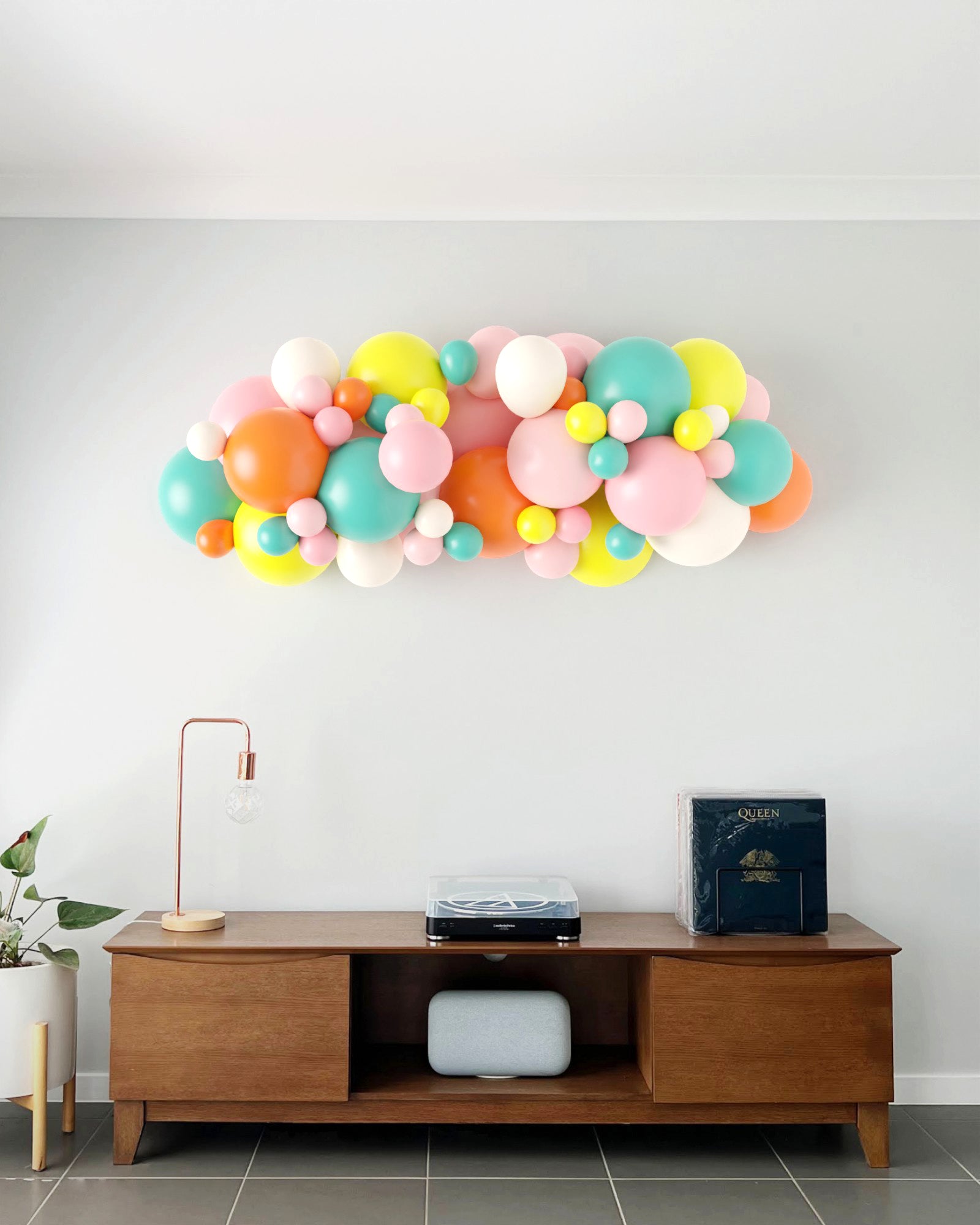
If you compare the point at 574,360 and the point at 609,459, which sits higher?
the point at 574,360

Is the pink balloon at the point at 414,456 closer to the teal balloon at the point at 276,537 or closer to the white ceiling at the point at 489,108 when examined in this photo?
the teal balloon at the point at 276,537

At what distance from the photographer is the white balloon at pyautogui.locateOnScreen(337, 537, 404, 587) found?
8.19 ft

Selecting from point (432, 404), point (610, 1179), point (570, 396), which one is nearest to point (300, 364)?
point (432, 404)

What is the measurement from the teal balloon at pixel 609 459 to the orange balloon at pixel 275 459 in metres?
0.63

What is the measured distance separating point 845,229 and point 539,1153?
252 centimetres

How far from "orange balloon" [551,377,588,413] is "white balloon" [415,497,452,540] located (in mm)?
359

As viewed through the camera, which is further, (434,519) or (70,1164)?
(434,519)

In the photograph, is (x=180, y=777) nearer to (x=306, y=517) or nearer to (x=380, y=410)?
(x=306, y=517)

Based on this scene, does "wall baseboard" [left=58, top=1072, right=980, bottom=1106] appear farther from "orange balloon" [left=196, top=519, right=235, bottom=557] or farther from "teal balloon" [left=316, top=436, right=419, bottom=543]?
"teal balloon" [left=316, top=436, right=419, bottom=543]

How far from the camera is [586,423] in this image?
2.35 meters

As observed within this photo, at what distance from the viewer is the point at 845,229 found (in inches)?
113

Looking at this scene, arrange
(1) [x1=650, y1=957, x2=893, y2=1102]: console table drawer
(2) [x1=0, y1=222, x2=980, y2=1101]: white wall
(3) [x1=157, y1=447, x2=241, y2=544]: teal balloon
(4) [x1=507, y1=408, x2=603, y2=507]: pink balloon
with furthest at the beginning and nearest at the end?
(2) [x1=0, y1=222, x2=980, y2=1101]: white wall, (3) [x1=157, y1=447, x2=241, y2=544]: teal balloon, (4) [x1=507, y1=408, x2=603, y2=507]: pink balloon, (1) [x1=650, y1=957, x2=893, y2=1102]: console table drawer

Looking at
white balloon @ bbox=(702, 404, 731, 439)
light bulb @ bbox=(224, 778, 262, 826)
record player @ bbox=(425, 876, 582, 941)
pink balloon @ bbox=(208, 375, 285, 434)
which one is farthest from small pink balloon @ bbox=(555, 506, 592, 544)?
light bulb @ bbox=(224, 778, 262, 826)

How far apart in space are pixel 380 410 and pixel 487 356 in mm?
302
